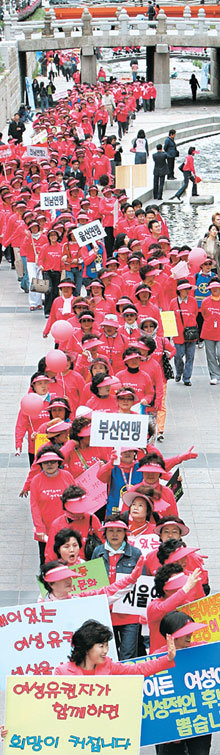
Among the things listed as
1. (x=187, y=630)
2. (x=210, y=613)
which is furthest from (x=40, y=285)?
(x=187, y=630)

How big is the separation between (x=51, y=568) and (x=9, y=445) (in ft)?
18.1

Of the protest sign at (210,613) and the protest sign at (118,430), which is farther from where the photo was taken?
the protest sign at (118,430)

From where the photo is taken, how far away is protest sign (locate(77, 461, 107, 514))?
888 cm

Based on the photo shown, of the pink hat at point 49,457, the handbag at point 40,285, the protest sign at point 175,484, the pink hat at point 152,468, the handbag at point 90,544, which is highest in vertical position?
the pink hat at point 49,457

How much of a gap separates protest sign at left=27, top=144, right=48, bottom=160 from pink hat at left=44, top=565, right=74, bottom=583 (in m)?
17.0

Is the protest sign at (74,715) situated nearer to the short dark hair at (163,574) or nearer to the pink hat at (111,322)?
the short dark hair at (163,574)

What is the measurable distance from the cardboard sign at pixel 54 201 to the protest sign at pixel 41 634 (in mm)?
11867

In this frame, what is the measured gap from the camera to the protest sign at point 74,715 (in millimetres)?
5633

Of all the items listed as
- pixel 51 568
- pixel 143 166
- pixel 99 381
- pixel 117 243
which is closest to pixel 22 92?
pixel 143 166

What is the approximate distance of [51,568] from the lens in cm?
738

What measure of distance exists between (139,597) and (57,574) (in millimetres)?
641

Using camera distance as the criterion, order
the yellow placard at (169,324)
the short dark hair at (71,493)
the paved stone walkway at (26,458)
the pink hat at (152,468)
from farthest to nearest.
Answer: the yellow placard at (169,324) → the paved stone walkway at (26,458) → the pink hat at (152,468) → the short dark hair at (71,493)

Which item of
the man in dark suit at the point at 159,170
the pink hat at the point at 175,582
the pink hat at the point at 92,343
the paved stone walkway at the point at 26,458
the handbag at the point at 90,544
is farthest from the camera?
the man in dark suit at the point at 159,170

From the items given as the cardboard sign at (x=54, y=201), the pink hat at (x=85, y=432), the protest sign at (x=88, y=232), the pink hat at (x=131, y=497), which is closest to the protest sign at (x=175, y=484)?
the pink hat at (x=131, y=497)
